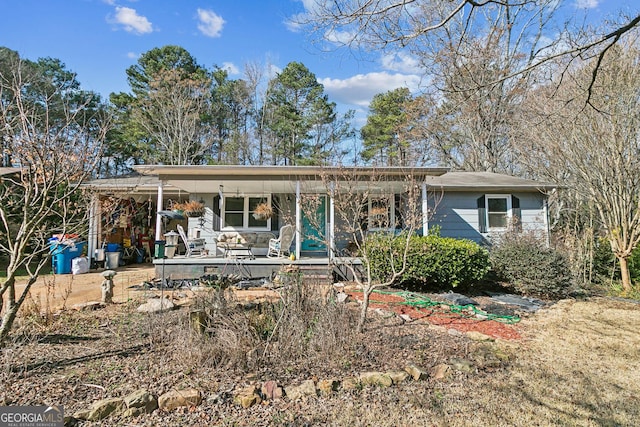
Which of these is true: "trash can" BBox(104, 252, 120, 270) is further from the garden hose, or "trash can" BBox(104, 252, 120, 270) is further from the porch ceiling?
the garden hose

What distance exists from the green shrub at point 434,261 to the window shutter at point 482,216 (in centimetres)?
390

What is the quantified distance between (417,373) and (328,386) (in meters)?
0.86

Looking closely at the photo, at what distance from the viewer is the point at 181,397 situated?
2.57 meters

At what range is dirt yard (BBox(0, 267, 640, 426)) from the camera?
2.53 meters

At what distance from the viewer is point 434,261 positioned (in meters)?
6.72

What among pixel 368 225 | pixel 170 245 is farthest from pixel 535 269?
pixel 170 245

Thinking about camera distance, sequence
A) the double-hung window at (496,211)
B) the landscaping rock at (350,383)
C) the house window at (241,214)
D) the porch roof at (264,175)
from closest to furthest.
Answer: the landscaping rock at (350,383) < the porch roof at (264,175) < the double-hung window at (496,211) < the house window at (241,214)

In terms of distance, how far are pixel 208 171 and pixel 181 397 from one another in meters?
6.28

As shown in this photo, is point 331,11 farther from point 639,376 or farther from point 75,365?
point 639,376

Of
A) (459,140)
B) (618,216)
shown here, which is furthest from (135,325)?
(459,140)

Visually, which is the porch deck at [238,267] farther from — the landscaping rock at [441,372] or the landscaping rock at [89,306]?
the landscaping rock at [441,372]

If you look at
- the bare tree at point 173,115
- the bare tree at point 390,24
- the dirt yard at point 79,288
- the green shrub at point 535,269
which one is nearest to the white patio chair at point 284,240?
the dirt yard at point 79,288

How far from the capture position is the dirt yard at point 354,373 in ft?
8.29

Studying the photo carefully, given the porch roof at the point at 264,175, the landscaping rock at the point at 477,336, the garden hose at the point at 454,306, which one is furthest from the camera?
the porch roof at the point at 264,175
